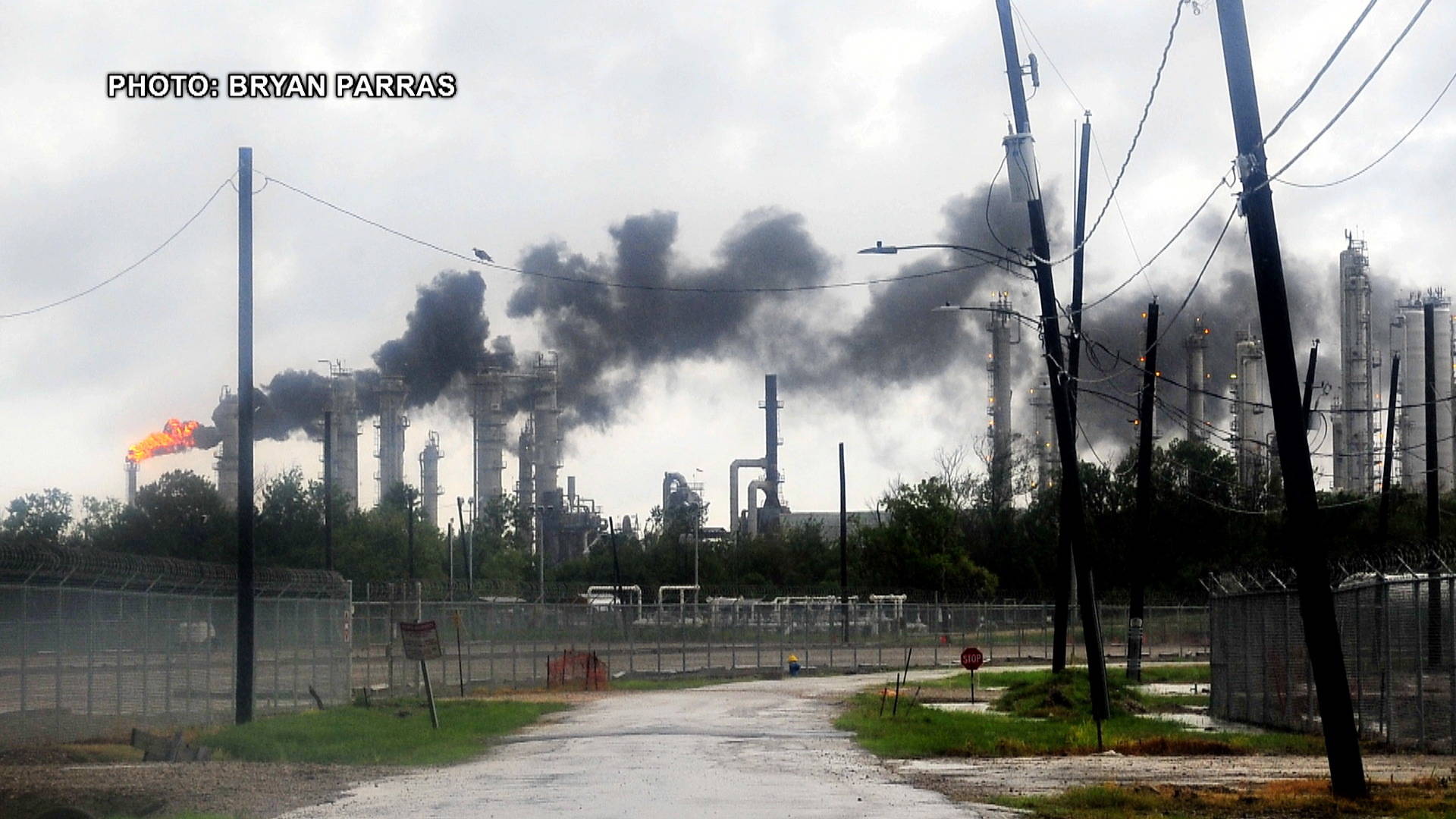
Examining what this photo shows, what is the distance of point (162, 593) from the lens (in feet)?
90.5

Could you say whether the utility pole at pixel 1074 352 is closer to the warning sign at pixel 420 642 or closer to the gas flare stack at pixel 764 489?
the warning sign at pixel 420 642

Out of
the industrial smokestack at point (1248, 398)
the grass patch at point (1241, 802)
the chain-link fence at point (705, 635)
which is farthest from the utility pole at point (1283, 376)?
the industrial smokestack at point (1248, 398)

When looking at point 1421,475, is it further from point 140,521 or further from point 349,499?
point 140,521

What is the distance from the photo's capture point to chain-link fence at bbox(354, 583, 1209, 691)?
50281mm

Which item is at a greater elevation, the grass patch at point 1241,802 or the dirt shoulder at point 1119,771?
the grass patch at point 1241,802

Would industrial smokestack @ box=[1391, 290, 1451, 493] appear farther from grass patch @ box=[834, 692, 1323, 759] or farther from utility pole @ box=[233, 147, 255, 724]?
utility pole @ box=[233, 147, 255, 724]

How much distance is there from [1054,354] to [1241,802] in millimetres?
15401

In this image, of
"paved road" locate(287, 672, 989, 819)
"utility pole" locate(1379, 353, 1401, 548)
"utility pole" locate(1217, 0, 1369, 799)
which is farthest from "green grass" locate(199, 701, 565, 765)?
"utility pole" locate(1379, 353, 1401, 548)

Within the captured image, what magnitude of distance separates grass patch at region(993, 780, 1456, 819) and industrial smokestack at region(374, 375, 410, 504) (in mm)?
85095

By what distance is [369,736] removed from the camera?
28.0m

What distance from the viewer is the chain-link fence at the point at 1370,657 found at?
22.7 meters

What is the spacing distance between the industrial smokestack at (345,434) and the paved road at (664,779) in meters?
70.1

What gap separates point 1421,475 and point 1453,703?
3262 inches

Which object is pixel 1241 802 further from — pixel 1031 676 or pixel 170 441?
pixel 170 441
